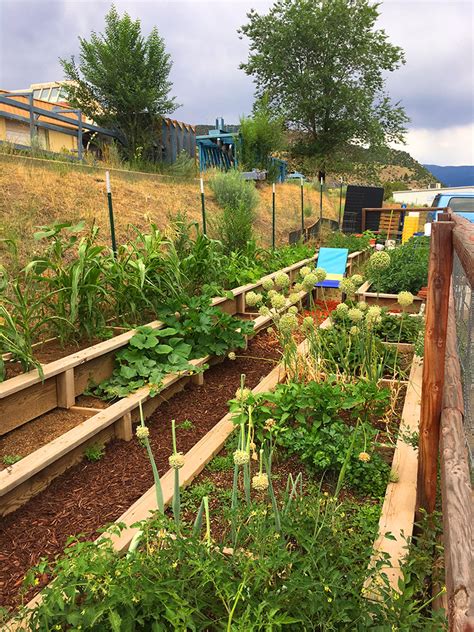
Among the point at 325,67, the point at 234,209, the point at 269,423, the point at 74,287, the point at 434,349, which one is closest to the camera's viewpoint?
the point at 434,349

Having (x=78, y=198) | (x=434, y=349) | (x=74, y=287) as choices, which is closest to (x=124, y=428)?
(x=74, y=287)

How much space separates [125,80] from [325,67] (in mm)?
19401

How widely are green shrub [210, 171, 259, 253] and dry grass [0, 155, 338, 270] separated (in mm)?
343

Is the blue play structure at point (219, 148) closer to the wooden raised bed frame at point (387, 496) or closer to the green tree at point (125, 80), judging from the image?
the green tree at point (125, 80)

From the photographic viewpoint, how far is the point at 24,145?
9531mm

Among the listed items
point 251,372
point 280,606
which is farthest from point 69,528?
point 251,372

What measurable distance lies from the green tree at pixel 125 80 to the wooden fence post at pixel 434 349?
13.0 m

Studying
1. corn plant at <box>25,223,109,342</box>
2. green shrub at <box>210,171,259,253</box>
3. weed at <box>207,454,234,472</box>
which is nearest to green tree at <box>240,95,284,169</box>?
green shrub at <box>210,171,259,253</box>

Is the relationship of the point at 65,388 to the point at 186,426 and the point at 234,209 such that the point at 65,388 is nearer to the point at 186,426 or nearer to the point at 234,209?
the point at 186,426

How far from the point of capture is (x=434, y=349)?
2152mm

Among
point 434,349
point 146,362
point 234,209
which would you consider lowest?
point 146,362

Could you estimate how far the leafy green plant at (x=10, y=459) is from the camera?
271 cm

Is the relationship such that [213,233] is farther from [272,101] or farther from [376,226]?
[272,101]

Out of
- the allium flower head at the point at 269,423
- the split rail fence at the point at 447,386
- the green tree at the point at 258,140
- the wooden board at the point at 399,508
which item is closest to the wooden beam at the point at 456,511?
the split rail fence at the point at 447,386
